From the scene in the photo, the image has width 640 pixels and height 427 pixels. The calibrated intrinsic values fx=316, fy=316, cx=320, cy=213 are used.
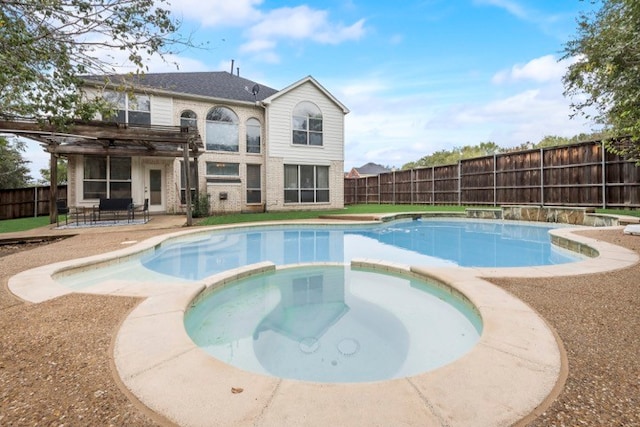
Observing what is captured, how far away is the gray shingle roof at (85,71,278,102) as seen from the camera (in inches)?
588

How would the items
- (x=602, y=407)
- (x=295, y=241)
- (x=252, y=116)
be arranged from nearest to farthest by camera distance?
1. (x=602, y=407)
2. (x=295, y=241)
3. (x=252, y=116)

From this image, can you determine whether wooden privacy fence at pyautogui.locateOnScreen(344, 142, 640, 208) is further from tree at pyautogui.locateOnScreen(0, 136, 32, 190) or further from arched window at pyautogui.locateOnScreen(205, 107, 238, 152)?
tree at pyautogui.locateOnScreen(0, 136, 32, 190)

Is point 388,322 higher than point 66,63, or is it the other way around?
point 66,63

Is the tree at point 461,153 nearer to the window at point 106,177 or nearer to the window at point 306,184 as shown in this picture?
the window at point 306,184

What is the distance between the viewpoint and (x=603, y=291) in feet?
12.1

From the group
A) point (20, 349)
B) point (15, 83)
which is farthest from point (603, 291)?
point (15, 83)

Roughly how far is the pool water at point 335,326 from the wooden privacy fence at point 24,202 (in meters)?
15.7

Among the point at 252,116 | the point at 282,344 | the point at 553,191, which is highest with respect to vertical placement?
the point at 252,116

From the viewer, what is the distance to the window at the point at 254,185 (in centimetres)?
1633

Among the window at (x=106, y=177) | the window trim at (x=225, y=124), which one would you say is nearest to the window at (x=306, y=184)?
the window trim at (x=225, y=124)

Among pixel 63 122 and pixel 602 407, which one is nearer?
pixel 602 407

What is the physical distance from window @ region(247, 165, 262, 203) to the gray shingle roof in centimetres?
351

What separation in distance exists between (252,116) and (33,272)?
1302 centimetres

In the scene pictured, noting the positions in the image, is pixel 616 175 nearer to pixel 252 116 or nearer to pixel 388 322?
pixel 388 322
